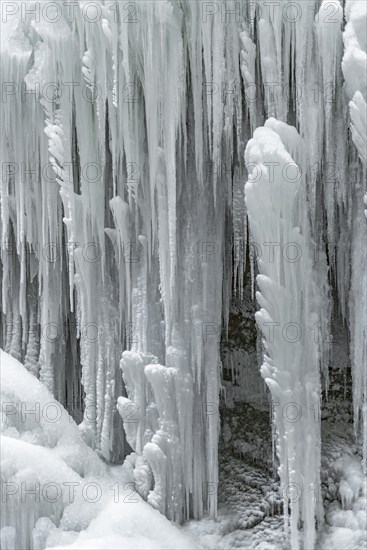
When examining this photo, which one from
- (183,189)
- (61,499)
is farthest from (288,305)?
(61,499)

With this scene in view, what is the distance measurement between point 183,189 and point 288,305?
1219 millimetres

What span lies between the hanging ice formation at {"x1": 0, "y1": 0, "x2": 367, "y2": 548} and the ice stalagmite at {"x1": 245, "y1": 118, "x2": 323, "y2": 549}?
0.01 metres

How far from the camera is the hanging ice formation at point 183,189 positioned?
4.70 m

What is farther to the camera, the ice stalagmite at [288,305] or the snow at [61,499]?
the snow at [61,499]

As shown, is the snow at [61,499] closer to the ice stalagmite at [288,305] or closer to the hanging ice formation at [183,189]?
the hanging ice formation at [183,189]

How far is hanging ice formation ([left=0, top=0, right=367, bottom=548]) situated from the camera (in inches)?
185

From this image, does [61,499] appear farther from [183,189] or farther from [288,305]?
[183,189]

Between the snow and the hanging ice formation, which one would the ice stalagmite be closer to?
the hanging ice formation

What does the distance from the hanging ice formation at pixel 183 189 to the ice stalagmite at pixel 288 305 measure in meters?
0.01

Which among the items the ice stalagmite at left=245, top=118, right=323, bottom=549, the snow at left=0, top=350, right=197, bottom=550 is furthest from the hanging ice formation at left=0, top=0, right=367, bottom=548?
the snow at left=0, top=350, right=197, bottom=550

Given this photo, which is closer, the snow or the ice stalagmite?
the ice stalagmite

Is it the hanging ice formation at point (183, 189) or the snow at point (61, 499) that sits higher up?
the hanging ice formation at point (183, 189)

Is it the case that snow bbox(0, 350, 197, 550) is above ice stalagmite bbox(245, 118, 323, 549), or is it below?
below

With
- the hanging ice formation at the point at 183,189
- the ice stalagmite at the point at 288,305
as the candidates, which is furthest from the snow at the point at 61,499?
the ice stalagmite at the point at 288,305
